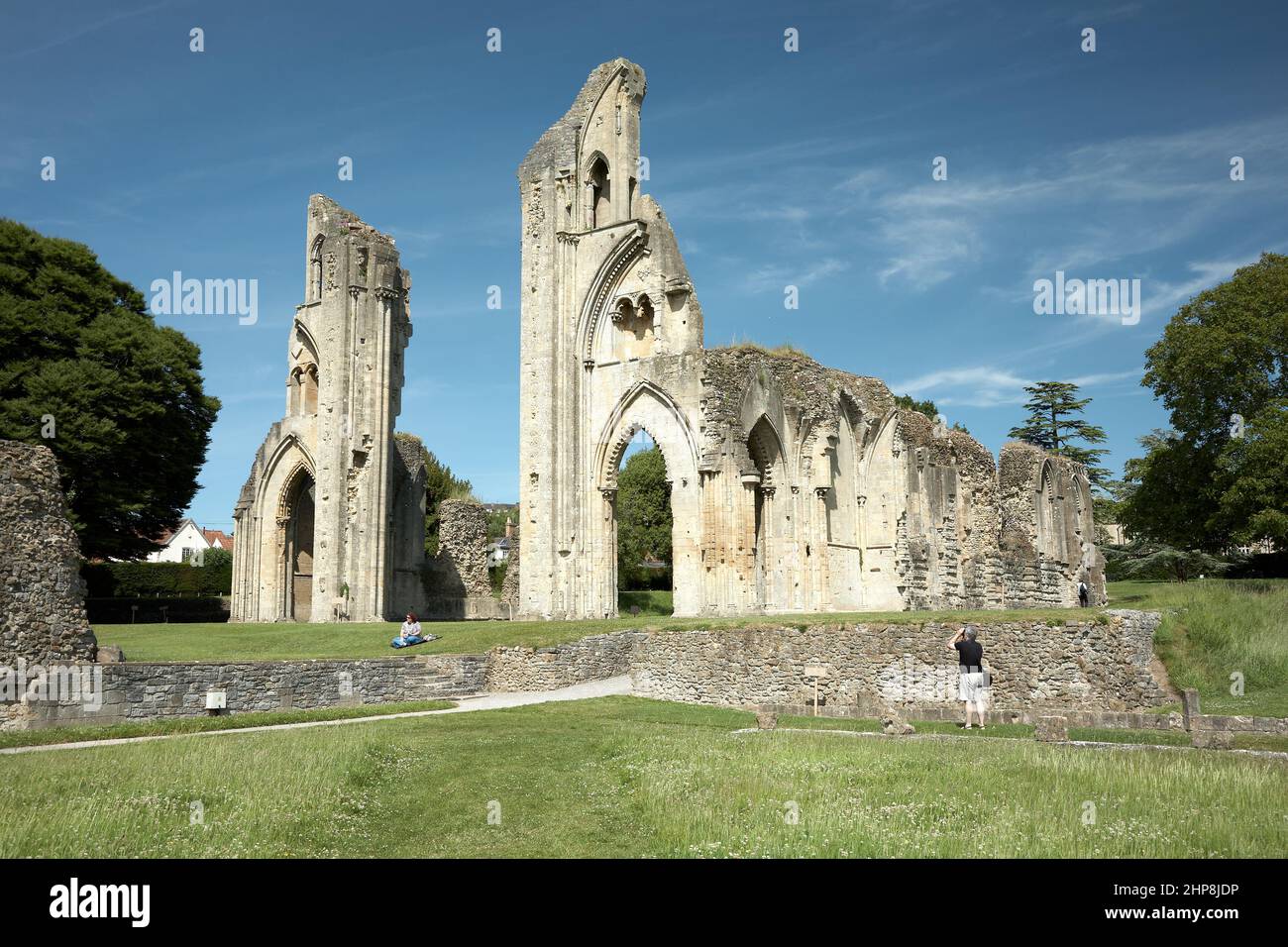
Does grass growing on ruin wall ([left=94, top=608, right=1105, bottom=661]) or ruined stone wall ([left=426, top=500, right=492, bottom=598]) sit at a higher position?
ruined stone wall ([left=426, top=500, right=492, bottom=598])

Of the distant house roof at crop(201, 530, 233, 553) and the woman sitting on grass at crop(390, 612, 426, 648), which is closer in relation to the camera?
the woman sitting on grass at crop(390, 612, 426, 648)

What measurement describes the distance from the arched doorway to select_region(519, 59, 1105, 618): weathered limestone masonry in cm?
990

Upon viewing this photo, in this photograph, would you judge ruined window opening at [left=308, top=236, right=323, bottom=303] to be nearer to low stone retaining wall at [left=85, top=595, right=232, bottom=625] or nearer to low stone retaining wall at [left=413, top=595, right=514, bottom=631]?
low stone retaining wall at [left=85, top=595, right=232, bottom=625]

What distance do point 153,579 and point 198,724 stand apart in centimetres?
3196

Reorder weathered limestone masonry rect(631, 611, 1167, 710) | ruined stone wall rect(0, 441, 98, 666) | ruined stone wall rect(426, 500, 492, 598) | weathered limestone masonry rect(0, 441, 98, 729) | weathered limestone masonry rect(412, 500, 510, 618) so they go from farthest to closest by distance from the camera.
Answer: ruined stone wall rect(426, 500, 492, 598) < weathered limestone masonry rect(412, 500, 510, 618) < weathered limestone masonry rect(631, 611, 1167, 710) < ruined stone wall rect(0, 441, 98, 666) < weathered limestone masonry rect(0, 441, 98, 729)

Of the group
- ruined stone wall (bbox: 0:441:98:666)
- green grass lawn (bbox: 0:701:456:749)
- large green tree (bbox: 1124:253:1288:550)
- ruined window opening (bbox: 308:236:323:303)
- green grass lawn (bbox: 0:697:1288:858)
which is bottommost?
green grass lawn (bbox: 0:701:456:749)

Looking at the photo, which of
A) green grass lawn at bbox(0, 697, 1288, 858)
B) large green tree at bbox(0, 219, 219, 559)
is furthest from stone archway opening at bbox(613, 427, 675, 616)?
green grass lawn at bbox(0, 697, 1288, 858)

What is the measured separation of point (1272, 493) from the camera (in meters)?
30.5

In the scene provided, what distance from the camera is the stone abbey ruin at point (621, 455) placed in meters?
33.4

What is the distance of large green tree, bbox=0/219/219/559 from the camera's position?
116ft

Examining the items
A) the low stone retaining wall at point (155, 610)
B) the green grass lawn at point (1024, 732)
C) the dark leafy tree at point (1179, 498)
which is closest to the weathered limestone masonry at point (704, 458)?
the dark leafy tree at point (1179, 498)

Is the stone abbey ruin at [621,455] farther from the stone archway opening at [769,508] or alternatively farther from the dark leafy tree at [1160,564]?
the dark leafy tree at [1160,564]

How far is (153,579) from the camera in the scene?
44375 mm

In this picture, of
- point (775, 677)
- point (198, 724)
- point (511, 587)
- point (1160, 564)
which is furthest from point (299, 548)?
point (1160, 564)
